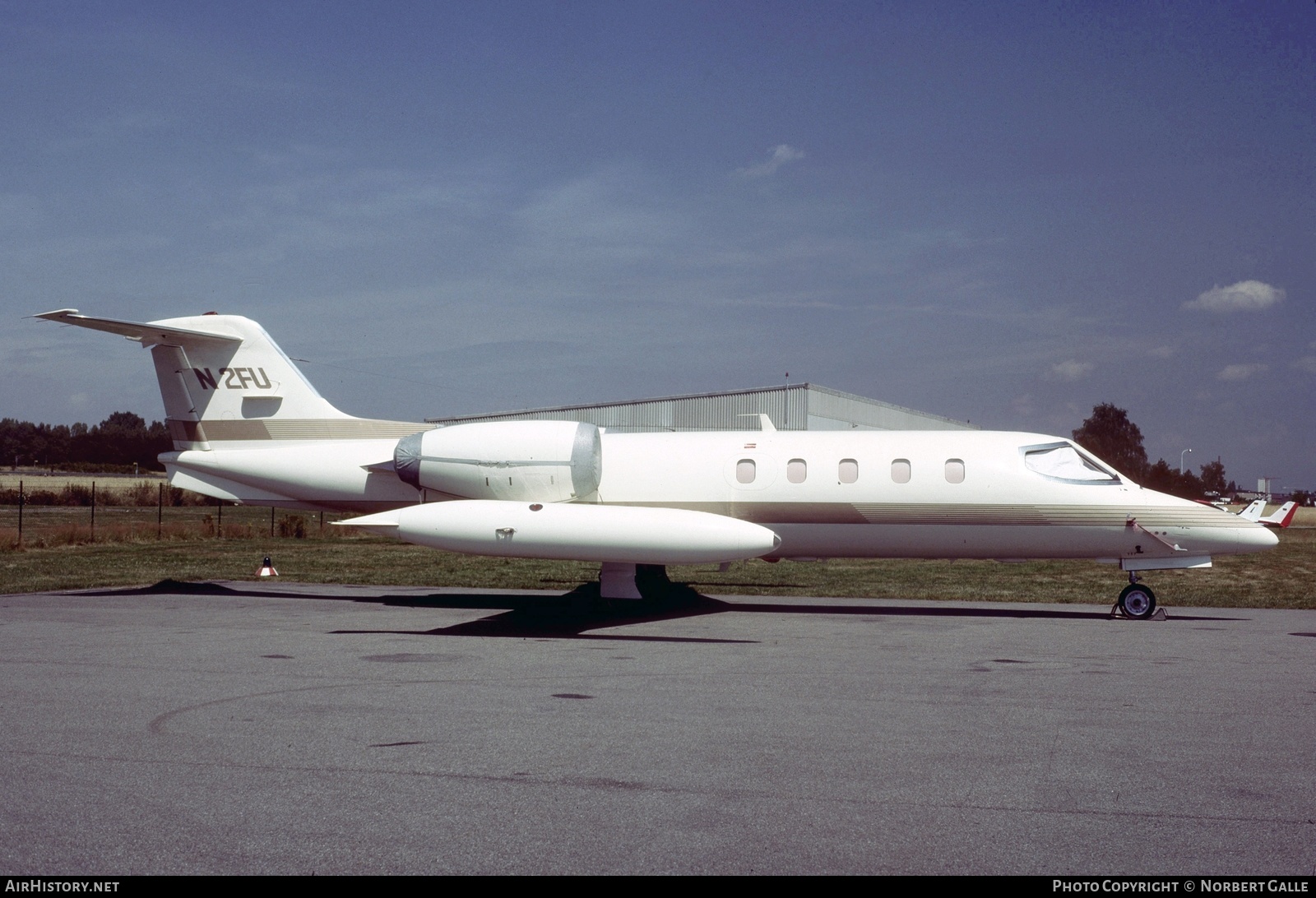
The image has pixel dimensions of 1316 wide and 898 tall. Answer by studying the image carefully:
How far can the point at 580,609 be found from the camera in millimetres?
17781

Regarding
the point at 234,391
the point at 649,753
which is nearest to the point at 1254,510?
the point at 649,753

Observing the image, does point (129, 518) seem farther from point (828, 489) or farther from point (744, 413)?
point (828, 489)

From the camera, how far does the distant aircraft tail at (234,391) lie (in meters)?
19.4

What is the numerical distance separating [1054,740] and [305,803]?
17.4 ft

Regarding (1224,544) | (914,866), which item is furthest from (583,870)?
(1224,544)

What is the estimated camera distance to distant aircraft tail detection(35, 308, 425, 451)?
1936 centimetres

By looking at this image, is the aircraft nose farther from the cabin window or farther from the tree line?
the tree line

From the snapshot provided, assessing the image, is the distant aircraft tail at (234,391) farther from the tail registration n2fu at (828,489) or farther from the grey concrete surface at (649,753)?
the grey concrete surface at (649,753)

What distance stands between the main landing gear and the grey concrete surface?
2.71 metres

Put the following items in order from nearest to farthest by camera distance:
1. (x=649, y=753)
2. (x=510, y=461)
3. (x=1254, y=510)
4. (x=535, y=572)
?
1. (x=649, y=753)
2. (x=510, y=461)
3. (x=1254, y=510)
4. (x=535, y=572)

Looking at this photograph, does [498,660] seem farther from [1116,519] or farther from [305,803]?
[1116,519]

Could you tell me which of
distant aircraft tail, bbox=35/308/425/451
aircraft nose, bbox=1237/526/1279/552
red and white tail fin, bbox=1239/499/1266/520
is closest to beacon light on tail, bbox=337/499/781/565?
distant aircraft tail, bbox=35/308/425/451

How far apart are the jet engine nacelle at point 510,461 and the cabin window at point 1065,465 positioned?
7.03 meters

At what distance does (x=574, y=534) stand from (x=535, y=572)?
10348 millimetres
